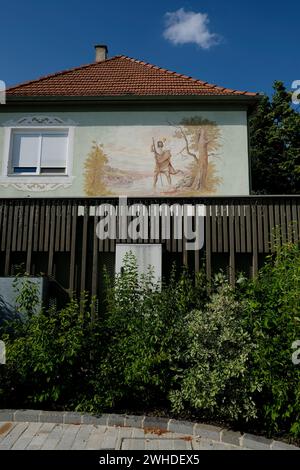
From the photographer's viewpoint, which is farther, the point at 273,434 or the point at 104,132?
the point at 104,132

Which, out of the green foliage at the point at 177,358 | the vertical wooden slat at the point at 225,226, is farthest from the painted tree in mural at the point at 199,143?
the green foliage at the point at 177,358

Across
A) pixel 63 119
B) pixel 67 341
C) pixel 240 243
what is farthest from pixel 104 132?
pixel 67 341

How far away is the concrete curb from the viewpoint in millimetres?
4625

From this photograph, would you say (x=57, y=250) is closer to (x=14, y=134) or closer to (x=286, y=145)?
(x=14, y=134)

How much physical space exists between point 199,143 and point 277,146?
43.6 ft

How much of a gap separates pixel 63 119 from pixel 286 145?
1528cm

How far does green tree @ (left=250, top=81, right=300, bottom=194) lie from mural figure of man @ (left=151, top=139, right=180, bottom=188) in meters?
12.5

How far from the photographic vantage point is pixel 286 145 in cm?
2347

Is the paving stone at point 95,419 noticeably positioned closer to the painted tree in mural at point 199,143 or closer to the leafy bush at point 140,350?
the leafy bush at point 140,350

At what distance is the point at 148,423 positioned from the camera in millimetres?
5012

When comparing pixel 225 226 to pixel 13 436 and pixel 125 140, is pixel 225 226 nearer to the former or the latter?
pixel 125 140
